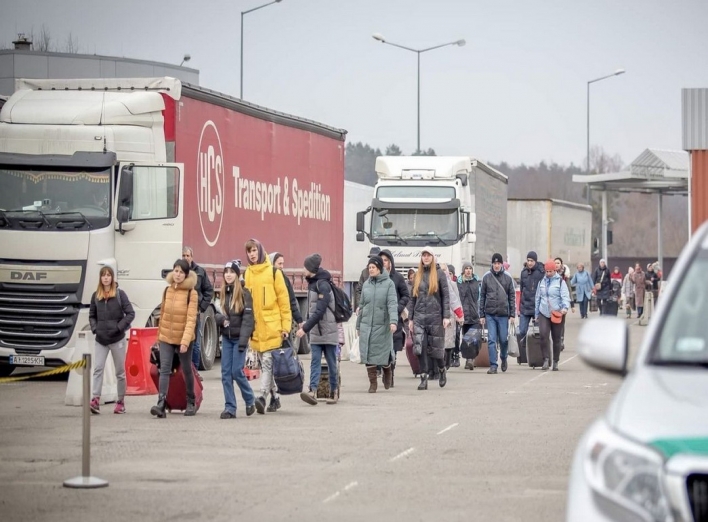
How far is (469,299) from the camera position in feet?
75.9

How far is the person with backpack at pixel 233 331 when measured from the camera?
591 inches

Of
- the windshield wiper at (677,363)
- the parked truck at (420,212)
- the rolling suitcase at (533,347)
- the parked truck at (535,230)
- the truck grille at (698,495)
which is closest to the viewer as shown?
the truck grille at (698,495)

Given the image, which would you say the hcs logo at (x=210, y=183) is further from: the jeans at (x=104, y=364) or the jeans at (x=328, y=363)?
the jeans at (x=104, y=364)

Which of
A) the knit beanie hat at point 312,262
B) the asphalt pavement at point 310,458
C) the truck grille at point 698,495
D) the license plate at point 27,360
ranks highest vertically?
the knit beanie hat at point 312,262

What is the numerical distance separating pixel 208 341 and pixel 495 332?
458cm

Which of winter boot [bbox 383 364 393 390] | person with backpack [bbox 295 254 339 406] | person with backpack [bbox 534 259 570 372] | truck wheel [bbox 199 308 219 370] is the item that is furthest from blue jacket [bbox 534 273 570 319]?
person with backpack [bbox 295 254 339 406]

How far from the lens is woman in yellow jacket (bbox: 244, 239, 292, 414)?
15344 mm

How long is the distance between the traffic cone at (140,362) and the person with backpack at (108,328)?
200 cm

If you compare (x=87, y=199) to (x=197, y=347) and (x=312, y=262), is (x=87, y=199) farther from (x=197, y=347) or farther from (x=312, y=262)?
(x=312, y=262)

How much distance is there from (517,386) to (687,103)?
414 inches

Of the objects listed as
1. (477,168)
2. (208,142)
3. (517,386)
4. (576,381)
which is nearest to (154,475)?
Result: (517,386)

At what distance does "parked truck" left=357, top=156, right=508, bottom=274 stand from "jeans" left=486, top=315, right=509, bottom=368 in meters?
8.16

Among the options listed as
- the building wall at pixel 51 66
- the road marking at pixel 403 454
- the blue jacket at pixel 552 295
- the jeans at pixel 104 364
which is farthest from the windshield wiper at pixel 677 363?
the building wall at pixel 51 66

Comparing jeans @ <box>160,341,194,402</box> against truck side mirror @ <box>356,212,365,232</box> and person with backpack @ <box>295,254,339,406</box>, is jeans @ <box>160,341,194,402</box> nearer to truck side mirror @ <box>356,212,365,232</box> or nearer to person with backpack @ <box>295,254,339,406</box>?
person with backpack @ <box>295,254,339,406</box>
